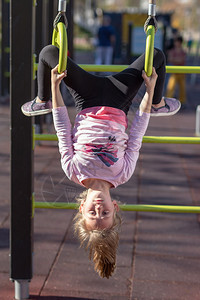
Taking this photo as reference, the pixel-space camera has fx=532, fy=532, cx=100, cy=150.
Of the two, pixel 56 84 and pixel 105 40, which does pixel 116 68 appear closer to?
pixel 56 84

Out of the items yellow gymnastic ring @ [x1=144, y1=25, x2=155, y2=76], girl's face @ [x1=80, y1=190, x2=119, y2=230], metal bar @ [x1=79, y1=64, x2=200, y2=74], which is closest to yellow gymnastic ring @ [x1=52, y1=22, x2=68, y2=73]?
yellow gymnastic ring @ [x1=144, y1=25, x2=155, y2=76]

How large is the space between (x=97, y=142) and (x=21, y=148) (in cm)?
65

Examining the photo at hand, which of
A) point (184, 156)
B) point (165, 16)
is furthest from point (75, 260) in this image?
point (165, 16)

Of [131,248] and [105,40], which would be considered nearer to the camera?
[131,248]

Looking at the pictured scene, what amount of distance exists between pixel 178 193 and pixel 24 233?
2.53m

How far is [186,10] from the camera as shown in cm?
6675

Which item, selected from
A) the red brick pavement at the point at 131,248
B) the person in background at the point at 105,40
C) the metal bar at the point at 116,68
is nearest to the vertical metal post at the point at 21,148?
the red brick pavement at the point at 131,248

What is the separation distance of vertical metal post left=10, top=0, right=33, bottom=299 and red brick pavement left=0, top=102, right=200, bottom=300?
8.2 inches

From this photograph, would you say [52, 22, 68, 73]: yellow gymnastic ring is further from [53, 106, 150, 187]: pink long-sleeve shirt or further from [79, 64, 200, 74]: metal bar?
[79, 64, 200, 74]: metal bar

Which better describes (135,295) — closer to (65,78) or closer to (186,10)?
(65,78)

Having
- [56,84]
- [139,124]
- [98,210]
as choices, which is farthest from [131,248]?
[56,84]

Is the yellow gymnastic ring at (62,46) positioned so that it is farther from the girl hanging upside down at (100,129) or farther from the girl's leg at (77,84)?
the girl's leg at (77,84)

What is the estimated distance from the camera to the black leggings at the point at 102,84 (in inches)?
97.0

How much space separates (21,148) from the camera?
289 cm
